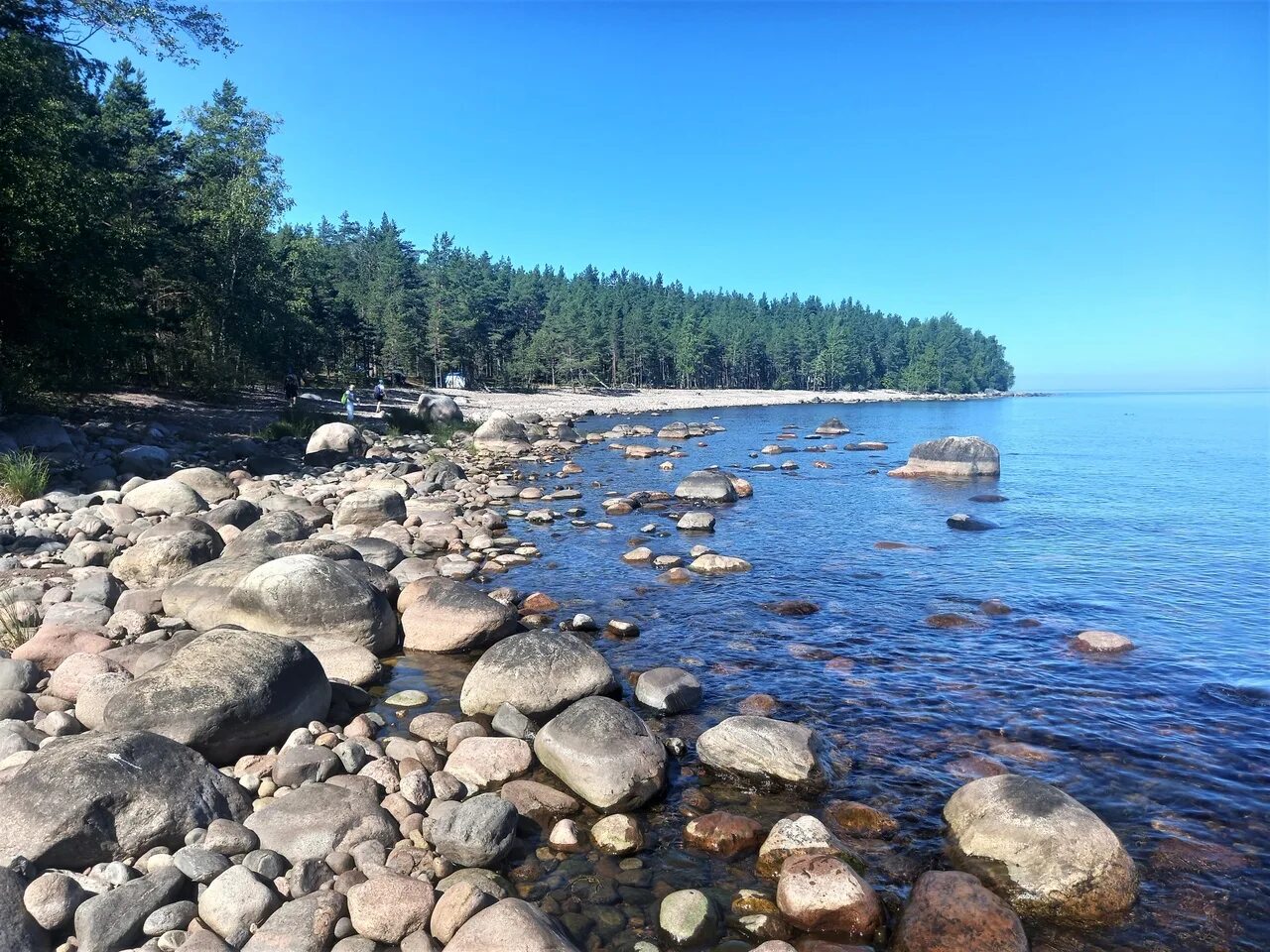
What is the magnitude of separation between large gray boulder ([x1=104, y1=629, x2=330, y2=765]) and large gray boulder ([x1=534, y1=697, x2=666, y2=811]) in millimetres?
2781

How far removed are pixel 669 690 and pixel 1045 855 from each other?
4690 mm

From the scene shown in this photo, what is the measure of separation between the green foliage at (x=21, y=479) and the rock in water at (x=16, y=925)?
15903mm

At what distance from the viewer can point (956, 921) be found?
5.70m

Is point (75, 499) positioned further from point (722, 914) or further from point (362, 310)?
point (362, 310)

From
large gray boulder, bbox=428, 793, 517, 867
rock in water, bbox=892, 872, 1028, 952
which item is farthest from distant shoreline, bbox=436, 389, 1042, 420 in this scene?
rock in water, bbox=892, 872, 1028, 952

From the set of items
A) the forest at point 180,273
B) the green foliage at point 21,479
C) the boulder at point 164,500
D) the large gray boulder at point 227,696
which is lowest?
the large gray boulder at point 227,696

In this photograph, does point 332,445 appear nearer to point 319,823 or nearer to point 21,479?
point 21,479

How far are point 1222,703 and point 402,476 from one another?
79.4ft

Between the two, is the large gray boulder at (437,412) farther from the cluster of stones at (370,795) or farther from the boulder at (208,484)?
the cluster of stones at (370,795)

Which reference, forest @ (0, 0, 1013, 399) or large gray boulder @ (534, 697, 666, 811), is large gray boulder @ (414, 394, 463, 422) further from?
large gray boulder @ (534, 697, 666, 811)

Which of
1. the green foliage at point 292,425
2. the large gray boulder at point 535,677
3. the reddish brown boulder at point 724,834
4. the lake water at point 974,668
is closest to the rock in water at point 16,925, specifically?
the lake water at point 974,668

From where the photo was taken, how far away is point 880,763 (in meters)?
8.49

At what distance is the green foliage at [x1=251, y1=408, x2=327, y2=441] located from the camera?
33.2 metres

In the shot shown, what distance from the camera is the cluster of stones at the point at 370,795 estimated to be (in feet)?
18.2
